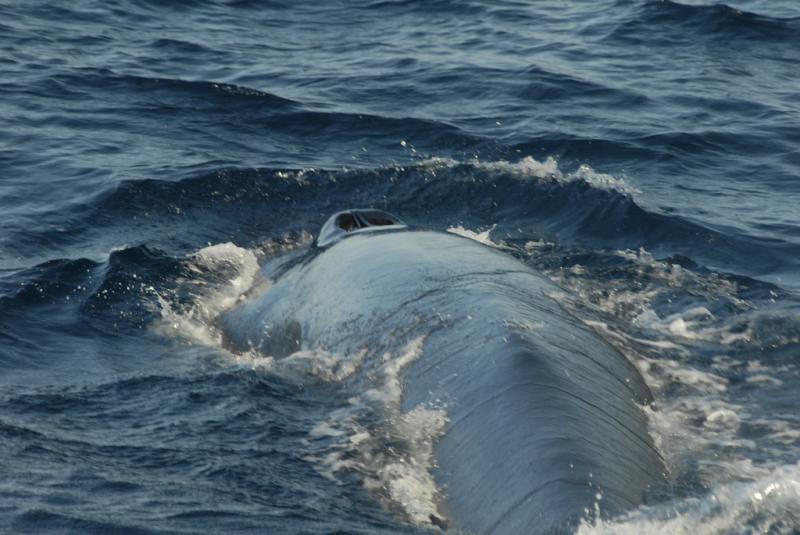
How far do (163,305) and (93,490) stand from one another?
5930 millimetres

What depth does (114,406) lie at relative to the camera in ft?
Answer: 34.6

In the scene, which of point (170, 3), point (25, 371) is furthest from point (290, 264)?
point (170, 3)

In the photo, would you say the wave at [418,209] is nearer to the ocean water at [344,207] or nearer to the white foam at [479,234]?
the ocean water at [344,207]

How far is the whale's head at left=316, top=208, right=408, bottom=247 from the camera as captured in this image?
44.8 feet

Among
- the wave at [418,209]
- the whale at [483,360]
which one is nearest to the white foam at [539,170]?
the wave at [418,209]

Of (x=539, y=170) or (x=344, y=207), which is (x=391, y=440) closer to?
(x=344, y=207)

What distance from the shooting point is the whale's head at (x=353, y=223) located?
13.6 metres

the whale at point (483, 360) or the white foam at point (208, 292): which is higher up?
the whale at point (483, 360)

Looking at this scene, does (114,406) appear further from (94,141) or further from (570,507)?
A: (94,141)

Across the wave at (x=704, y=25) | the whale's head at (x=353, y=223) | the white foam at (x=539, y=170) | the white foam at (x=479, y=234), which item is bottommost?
the white foam at (x=479, y=234)

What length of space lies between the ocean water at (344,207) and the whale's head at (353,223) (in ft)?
4.32

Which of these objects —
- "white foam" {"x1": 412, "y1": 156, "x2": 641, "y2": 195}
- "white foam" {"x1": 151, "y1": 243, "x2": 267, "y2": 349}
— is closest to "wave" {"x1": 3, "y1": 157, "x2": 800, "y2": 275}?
"white foam" {"x1": 412, "y1": 156, "x2": 641, "y2": 195}

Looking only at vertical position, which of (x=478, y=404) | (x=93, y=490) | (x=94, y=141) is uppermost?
(x=478, y=404)

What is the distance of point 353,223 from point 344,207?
3.81 metres
